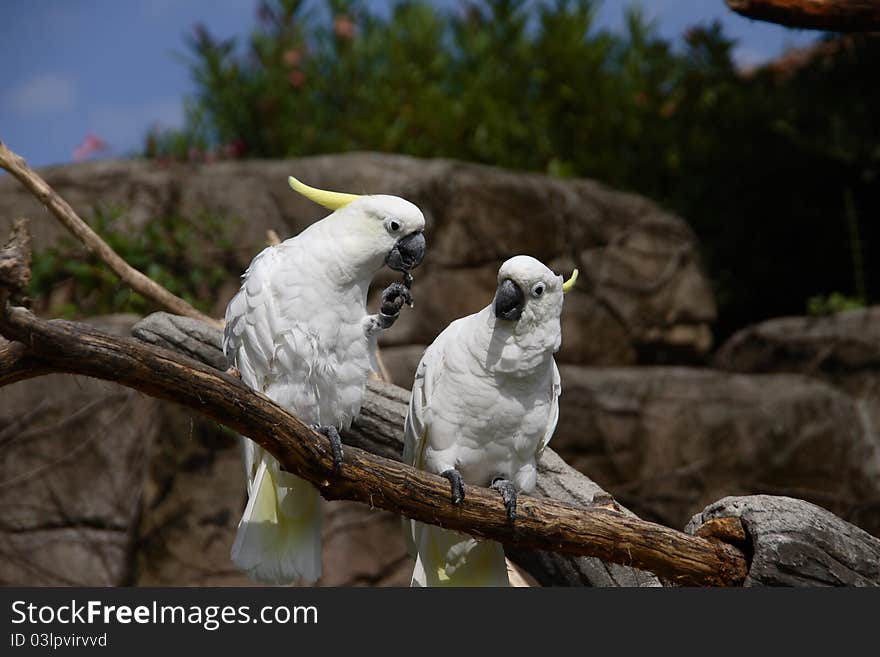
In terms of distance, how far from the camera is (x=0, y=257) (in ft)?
5.78

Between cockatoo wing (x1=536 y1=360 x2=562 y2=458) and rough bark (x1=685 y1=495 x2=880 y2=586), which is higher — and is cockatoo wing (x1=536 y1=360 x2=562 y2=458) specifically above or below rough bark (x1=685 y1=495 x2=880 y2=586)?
above

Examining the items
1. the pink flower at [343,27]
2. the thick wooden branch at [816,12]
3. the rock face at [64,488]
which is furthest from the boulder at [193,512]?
the pink flower at [343,27]

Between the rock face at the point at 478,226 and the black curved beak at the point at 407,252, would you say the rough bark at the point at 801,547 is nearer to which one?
the black curved beak at the point at 407,252

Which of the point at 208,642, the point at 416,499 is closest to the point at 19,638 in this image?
the point at 208,642

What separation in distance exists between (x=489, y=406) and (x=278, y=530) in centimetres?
66

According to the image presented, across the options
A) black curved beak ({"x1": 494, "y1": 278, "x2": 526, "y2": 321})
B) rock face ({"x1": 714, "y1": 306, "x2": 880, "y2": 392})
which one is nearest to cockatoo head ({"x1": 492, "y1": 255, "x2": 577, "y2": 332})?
black curved beak ({"x1": 494, "y1": 278, "x2": 526, "y2": 321})

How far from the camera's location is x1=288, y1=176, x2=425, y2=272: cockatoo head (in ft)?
8.31

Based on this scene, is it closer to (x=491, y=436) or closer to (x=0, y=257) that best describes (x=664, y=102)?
(x=491, y=436)

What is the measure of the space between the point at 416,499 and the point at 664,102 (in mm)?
5356

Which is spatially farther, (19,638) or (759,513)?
(759,513)

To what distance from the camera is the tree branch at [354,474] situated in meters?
2.00

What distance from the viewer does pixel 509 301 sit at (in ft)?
8.23

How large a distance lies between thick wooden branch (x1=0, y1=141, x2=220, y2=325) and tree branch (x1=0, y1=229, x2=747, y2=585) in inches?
50.2

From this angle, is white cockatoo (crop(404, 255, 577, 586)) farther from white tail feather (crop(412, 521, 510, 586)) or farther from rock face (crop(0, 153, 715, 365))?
rock face (crop(0, 153, 715, 365))
